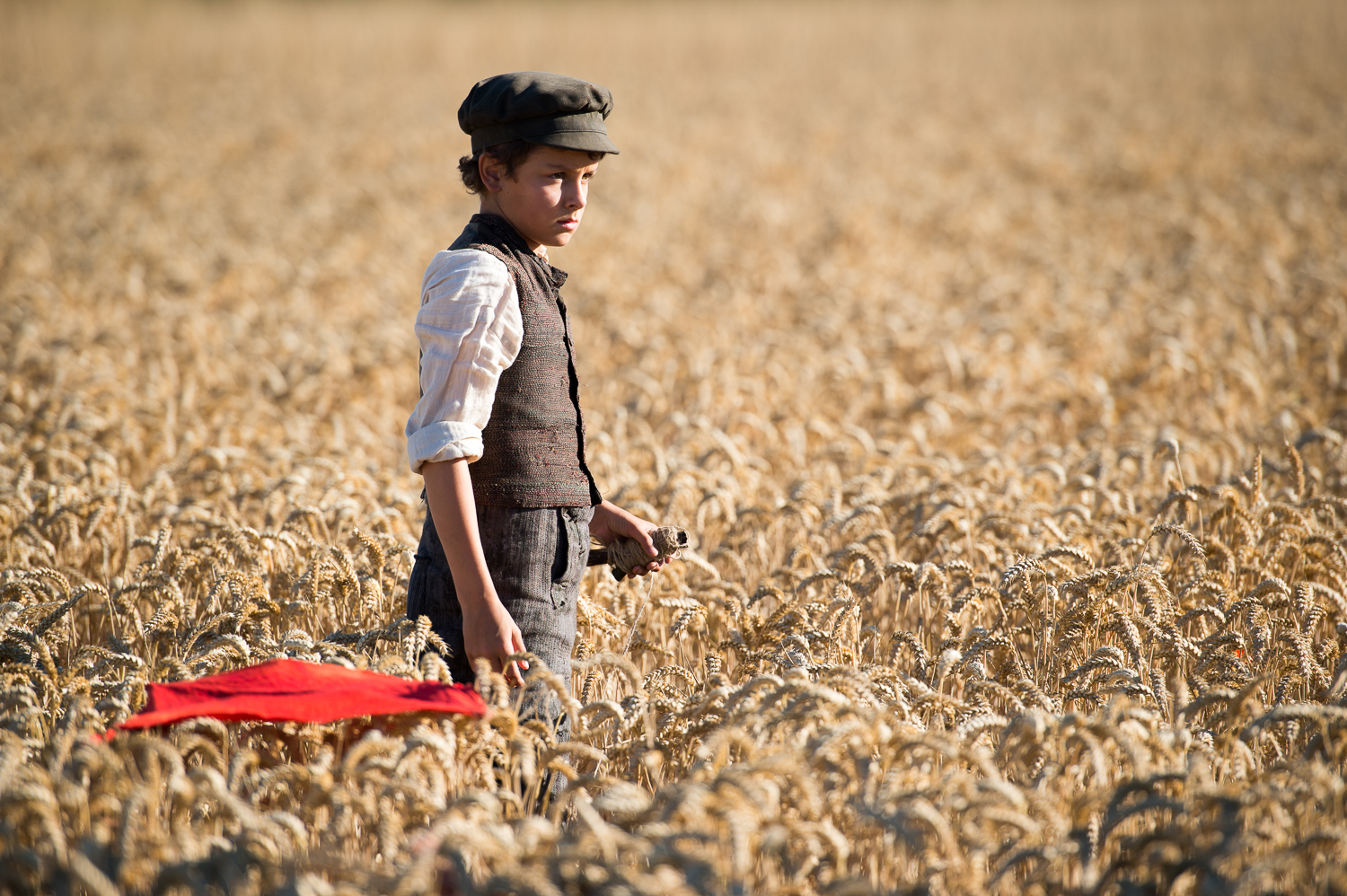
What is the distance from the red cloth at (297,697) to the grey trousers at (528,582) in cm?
23

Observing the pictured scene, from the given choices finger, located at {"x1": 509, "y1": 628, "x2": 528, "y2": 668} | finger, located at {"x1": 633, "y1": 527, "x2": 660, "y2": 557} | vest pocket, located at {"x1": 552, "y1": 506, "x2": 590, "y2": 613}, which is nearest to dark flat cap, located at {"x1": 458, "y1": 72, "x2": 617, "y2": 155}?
vest pocket, located at {"x1": 552, "y1": 506, "x2": 590, "y2": 613}

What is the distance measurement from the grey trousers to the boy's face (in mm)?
692

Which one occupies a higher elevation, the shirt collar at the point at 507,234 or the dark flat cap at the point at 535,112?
the dark flat cap at the point at 535,112

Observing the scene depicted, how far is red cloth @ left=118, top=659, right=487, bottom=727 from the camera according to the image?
7.30ft

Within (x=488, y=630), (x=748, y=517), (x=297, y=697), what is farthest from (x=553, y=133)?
(x=748, y=517)

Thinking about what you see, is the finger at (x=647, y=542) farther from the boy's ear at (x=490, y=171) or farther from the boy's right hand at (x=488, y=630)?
the boy's ear at (x=490, y=171)

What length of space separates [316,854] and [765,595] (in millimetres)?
1809

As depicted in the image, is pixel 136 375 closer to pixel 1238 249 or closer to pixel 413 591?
pixel 413 591

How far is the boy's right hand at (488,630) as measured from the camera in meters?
2.37

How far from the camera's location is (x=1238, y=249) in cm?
980

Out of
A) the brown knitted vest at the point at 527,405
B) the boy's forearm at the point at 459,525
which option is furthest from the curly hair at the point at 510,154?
the boy's forearm at the point at 459,525

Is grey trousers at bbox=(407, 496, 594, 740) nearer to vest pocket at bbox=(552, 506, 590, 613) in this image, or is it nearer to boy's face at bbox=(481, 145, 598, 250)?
vest pocket at bbox=(552, 506, 590, 613)

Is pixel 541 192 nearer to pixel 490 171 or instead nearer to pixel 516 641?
pixel 490 171

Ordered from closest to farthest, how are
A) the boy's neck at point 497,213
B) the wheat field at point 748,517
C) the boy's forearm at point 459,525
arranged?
1. the wheat field at point 748,517
2. the boy's forearm at point 459,525
3. the boy's neck at point 497,213
